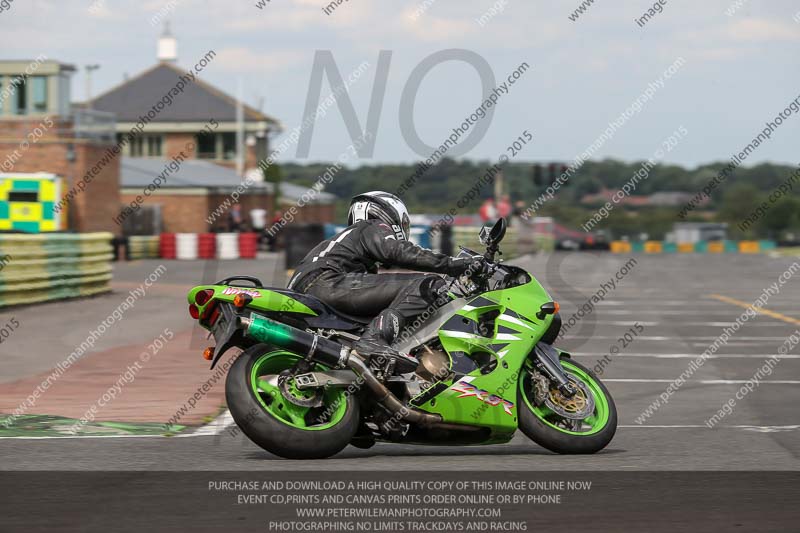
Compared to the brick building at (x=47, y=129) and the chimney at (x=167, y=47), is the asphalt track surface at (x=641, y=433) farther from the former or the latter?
the chimney at (x=167, y=47)

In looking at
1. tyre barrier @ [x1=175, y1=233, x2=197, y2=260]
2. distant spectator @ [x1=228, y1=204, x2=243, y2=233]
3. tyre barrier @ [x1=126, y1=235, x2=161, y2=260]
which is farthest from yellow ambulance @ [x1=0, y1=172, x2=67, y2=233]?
distant spectator @ [x1=228, y1=204, x2=243, y2=233]

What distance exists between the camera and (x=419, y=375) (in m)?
7.89

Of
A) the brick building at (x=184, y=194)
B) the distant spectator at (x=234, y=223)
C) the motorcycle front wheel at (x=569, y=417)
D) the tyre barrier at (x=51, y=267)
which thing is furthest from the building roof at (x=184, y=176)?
the motorcycle front wheel at (x=569, y=417)

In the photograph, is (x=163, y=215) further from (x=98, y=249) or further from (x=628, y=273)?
(x=98, y=249)

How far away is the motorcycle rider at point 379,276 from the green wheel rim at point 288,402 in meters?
0.33

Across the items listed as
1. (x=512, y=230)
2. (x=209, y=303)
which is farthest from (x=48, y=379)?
(x=512, y=230)

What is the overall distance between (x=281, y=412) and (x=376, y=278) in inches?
41.7

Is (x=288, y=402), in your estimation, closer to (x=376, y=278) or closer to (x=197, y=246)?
(x=376, y=278)

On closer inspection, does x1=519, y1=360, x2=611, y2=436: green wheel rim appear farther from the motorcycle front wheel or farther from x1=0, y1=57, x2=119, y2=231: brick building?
x1=0, y1=57, x2=119, y2=231: brick building

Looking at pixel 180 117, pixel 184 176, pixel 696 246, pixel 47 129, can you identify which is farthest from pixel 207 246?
pixel 696 246

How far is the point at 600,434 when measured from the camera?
793 cm

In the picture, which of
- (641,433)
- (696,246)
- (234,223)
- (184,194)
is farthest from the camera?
(696,246)

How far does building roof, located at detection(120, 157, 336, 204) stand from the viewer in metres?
63.1
